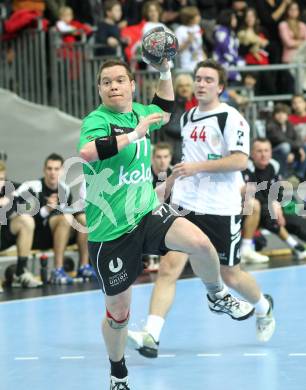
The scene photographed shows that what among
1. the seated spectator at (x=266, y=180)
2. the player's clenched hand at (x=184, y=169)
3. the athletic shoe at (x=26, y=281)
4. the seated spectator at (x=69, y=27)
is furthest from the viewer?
the seated spectator at (x=69, y=27)

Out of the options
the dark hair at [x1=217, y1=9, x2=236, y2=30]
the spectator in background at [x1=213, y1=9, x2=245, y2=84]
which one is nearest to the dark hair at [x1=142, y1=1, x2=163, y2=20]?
the spectator in background at [x1=213, y1=9, x2=245, y2=84]

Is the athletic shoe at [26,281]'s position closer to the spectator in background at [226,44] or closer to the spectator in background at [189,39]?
the spectator in background at [189,39]

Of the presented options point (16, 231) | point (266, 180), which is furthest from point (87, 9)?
point (16, 231)

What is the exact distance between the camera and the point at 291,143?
14664 mm

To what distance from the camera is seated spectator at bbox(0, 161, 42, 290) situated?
37.6ft

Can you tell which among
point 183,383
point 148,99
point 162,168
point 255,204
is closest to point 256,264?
point 255,204

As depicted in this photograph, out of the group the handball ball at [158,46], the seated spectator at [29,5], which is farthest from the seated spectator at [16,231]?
the handball ball at [158,46]

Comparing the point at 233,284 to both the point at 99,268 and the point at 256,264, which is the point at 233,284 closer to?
the point at 99,268

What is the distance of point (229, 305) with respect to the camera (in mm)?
7594

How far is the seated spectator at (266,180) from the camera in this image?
13055 mm

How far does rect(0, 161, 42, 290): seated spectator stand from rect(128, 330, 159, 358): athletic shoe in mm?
4014

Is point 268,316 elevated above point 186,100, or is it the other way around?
point 186,100

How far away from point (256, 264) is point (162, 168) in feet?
5.82

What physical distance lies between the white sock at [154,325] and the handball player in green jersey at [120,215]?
1.05 meters
